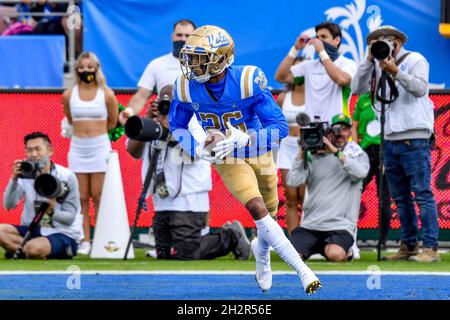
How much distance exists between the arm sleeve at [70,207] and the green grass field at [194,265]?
0.38 metres

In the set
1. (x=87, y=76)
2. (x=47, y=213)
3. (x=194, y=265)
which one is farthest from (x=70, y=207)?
(x=87, y=76)

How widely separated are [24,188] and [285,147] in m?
2.47

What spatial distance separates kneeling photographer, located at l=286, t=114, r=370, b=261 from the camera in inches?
435

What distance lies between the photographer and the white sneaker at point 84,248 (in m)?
12.2

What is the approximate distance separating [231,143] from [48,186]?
10.4ft

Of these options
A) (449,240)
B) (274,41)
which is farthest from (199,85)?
(274,41)

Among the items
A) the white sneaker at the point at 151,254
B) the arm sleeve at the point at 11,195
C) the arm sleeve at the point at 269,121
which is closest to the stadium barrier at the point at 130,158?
the white sneaker at the point at 151,254

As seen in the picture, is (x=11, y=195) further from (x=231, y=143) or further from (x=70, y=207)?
(x=231, y=143)

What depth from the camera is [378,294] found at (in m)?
8.52

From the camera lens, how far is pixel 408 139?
11.1 metres

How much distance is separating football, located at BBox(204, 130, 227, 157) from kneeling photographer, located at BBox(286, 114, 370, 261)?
2579mm

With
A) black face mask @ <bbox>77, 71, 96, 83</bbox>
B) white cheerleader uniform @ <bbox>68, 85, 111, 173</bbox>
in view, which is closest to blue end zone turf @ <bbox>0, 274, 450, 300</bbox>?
white cheerleader uniform @ <bbox>68, 85, 111, 173</bbox>

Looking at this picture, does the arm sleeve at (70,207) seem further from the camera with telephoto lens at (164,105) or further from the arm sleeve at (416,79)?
the arm sleeve at (416,79)
